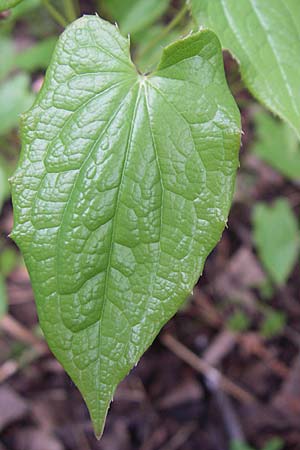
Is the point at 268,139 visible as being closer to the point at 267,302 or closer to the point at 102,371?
the point at 267,302

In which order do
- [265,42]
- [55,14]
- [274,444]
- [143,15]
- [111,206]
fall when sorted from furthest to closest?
1. [274,444]
2. [143,15]
3. [55,14]
4. [265,42]
5. [111,206]

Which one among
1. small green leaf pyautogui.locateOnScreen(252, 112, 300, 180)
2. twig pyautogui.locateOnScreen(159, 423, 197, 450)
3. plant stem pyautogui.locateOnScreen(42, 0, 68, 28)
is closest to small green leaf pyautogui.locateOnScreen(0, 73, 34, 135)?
plant stem pyautogui.locateOnScreen(42, 0, 68, 28)

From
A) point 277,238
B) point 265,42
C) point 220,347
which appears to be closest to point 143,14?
point 265,42

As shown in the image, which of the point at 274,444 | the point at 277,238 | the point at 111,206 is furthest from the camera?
the point at 277,238

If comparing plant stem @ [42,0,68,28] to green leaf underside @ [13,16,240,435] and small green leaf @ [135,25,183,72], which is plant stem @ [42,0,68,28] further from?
small green leaf @ [135,25,183,72]

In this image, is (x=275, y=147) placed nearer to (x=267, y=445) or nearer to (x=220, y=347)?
(x=220, y=347)

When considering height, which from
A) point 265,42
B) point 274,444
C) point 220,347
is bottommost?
point 274,444

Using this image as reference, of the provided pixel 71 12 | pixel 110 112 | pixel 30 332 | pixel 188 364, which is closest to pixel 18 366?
pixel 30 332
